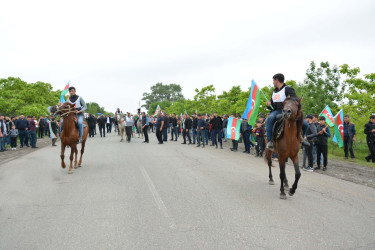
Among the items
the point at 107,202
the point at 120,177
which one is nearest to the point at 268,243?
the point at 107,202

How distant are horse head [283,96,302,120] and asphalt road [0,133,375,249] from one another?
1.76m

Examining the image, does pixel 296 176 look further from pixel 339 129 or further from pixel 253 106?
pixel 339 129

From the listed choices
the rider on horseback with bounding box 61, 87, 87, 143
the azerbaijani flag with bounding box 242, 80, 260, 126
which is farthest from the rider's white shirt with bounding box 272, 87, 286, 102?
the rider on horseback with bounding box 61, 87, 87, 143

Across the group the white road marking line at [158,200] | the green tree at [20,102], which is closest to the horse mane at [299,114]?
the white road marking line at [158,200]

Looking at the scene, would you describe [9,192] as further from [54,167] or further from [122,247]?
[122,247]

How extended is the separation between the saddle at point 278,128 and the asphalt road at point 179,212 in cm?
134

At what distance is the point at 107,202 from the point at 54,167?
18.4 ft

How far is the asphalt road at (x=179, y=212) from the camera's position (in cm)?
393

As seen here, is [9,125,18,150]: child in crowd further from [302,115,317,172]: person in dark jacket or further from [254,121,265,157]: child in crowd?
[302,115,317,172]: person in dark jacket

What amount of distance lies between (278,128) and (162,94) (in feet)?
447

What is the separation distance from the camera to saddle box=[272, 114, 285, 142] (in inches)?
Answer: 248

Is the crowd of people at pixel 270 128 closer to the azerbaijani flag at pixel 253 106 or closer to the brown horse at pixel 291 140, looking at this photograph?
the brown horse at pixel 291 140

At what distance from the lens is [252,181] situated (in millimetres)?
7871

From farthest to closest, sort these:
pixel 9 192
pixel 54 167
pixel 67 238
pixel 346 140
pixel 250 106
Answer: pixel 346 140 → pixel 250 106 → pixel 54 167 → pixel 9 192 → pixel 67 238
